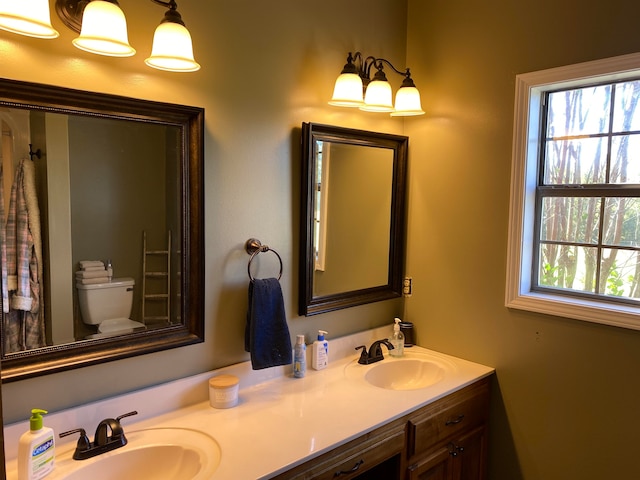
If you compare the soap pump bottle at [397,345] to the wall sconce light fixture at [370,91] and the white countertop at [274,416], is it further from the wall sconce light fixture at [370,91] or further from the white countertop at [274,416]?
the wall sconce light fixture at [370,91]

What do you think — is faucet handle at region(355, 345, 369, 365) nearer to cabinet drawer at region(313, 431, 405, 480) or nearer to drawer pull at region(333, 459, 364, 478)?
cabinet drawer at region(313, 431, 405, 480)

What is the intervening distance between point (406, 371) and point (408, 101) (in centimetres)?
125

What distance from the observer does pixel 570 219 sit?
2074 mm

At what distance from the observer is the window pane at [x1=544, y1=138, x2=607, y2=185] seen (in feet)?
6.52

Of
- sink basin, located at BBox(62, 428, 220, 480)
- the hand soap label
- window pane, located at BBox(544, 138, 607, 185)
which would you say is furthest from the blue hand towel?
window pane, located at BBox(544, 138, 607, 185)

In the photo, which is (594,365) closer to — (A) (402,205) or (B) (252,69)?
(A) (402,205)

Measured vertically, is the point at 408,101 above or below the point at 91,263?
above

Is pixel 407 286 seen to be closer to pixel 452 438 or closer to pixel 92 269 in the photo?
pixel 452 438

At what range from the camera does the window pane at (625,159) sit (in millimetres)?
1891

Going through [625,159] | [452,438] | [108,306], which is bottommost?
[452,438]

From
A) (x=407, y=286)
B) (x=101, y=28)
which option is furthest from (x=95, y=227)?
(x=407, y=286)

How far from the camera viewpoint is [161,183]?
1.65 m

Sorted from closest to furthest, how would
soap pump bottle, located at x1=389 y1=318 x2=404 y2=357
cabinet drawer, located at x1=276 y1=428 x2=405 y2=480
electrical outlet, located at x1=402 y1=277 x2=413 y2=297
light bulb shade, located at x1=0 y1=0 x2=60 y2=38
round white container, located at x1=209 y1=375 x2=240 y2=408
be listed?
light bulb shade, located at x1=0 y1=0 x2=60 y2=38 → cabinet drawer, located at x1=276 y1=428 x2=405 y2=480 → round white container, located at x1=209 y1=375 x2=240 y2=408 → soap pump bottle, located at x1=389 y1=318 x2=404 y2=357 → electrical outlet, located at x1=402 y1=277 x2=413 y2=297

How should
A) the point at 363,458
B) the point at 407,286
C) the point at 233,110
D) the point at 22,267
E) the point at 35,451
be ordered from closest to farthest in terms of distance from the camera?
the point at 35,451 → the point at 22,267 → the point at 363,458 → the point at 233,110 → the point at 407,286
